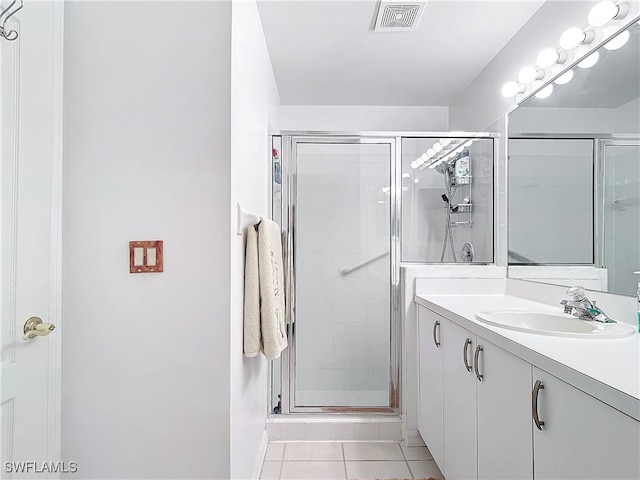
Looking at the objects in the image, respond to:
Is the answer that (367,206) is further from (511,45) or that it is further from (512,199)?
(511,45)

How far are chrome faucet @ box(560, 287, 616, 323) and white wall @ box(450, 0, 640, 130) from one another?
3.25 feet

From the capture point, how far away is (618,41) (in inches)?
58.5

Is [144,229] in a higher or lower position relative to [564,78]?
lower

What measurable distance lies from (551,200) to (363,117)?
188 cm

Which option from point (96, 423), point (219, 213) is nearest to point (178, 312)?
point (219, 213)

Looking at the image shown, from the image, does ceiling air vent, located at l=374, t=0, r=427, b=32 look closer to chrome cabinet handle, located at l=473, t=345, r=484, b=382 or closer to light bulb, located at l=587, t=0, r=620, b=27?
light bulb, located at l=587, t=0, r=620, b=27

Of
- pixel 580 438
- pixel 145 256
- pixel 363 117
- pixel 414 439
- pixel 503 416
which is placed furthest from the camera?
pixel 363 117

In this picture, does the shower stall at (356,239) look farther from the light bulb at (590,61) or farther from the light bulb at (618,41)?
the light bulb at (618,41)

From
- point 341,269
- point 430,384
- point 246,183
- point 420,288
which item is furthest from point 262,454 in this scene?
point 246,183

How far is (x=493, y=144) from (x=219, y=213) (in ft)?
5.91

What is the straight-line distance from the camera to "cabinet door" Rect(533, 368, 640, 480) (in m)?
0.76

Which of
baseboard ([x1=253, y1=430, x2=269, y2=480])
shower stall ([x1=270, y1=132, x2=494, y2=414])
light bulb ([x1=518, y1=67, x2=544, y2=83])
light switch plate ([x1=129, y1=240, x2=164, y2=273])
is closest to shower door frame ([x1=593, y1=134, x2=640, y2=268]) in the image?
light bulb ([x1=518, y1=67, x2=544, y2=83])

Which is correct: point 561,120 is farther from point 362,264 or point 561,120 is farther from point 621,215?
point 362,264

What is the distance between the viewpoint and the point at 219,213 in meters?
1.41
